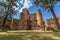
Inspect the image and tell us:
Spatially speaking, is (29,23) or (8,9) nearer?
(8,9)

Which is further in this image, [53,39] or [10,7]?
[10,7]

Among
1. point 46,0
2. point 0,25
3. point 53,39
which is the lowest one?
point 53,39

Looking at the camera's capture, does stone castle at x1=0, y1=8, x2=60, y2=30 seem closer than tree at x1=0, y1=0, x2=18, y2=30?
No

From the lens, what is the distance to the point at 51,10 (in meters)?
16.7

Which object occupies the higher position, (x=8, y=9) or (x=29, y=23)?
(x=8, y=9)

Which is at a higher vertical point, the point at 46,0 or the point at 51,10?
the point at 46,0

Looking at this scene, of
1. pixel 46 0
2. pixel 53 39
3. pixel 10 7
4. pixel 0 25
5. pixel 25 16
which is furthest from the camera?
pixel 25 16

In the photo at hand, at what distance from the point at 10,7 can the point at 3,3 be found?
129 centimetres

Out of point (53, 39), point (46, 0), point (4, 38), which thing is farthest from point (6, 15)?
point (53, 39)

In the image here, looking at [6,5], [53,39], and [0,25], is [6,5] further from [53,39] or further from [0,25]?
[53,39]

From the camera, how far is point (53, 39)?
40.8 feet

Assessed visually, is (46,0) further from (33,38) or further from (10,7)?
(10,7)

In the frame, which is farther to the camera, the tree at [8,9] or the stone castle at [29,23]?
the stone castle at [29,23]

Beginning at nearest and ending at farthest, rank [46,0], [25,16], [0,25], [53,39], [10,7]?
[53,39]
[46,0]
[10,7]
[0,25]
[25,16]
